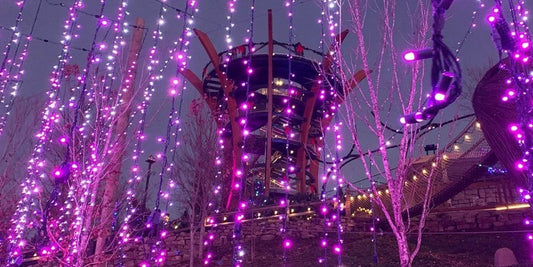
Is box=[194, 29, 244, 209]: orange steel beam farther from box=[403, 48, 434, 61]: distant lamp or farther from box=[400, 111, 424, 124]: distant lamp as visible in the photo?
box=[403, 48, 434, 61]: distant lamp

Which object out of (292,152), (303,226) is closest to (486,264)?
(303,226)

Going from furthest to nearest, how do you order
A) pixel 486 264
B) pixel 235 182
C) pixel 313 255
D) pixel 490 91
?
pixel 235 182 → pixel 313 255 → pixel 486 264 → pixel 490 91

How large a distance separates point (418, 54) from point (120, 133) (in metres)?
6.01

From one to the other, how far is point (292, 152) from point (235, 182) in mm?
4642

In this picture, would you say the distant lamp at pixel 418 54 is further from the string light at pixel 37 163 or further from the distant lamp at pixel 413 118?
the string light at pixel 37 163

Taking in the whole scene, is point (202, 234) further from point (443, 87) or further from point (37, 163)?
point (443, 87)

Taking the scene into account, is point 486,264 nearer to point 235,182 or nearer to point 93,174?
point 93,174

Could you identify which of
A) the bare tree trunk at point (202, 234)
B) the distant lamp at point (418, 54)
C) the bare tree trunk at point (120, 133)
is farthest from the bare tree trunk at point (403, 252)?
the bare tree trunk at point (202, 234)

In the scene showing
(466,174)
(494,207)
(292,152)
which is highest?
(292,152)

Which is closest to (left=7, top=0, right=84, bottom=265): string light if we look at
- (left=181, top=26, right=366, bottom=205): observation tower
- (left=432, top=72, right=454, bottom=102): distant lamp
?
(left=432, top=72, right=454, bottom=102): distant lamp

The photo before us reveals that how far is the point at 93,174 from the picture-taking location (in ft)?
25.6

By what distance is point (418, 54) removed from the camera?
2.79 metres

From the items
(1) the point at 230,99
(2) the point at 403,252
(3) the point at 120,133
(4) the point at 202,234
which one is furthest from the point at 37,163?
(1) the point at 230,99

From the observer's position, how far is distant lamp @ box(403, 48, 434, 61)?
8.78ft
